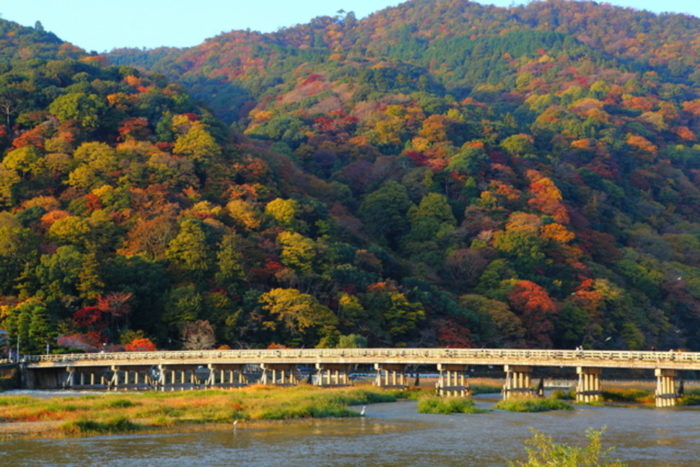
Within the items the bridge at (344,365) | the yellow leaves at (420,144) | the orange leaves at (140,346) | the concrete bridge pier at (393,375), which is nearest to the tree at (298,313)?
the bridge at (344,365)

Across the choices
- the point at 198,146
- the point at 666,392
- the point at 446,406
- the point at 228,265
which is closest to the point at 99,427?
the point at 446,406

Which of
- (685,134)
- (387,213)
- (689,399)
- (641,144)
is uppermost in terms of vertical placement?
(685,134)

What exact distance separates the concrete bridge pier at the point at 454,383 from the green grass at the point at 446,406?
30.7 ft

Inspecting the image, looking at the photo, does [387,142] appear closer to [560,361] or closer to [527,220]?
[527,220]

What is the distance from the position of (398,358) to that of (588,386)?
42.0 feet

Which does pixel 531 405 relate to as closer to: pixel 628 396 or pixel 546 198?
pixel 628 396

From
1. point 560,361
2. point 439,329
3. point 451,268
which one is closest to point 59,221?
point 439,329

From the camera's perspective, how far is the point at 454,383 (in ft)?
243

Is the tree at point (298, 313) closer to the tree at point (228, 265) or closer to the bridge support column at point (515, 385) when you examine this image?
the tree at point (228, 265)

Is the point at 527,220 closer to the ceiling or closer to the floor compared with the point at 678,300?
closer to the ceiling

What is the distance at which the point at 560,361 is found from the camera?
6638 cm

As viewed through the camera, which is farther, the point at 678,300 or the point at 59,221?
the point at 678,300

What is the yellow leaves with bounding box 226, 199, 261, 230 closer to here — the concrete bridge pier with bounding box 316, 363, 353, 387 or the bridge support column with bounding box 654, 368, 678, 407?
the concrete bridge pier with bounding box 316, 363, 353, 387

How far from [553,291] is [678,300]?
17787mm
